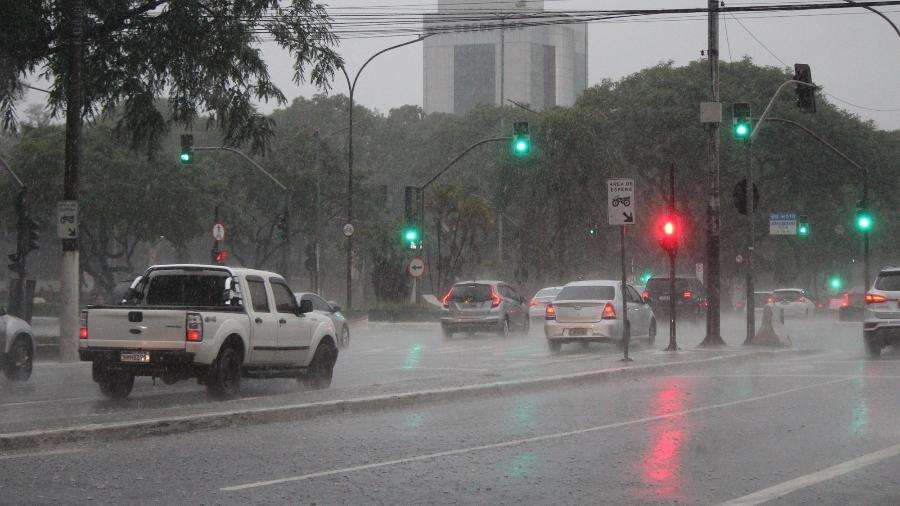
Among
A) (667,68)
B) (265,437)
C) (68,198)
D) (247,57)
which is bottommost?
(265,437)

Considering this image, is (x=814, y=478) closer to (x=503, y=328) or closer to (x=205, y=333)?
(x=205, y=333)

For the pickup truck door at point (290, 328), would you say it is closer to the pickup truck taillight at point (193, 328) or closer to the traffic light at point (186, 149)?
the pickup truck taillight at point (193, 328)

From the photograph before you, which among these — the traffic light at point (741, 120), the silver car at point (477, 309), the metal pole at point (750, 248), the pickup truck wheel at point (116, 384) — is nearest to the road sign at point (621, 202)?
the metal pole at point (750, 248)

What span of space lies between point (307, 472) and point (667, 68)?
64.3m

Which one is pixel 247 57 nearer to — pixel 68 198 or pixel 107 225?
pixel 68 198

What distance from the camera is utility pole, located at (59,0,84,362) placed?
22875 mm

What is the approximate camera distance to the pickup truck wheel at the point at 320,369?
18.7m

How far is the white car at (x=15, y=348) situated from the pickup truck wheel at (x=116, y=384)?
332cm

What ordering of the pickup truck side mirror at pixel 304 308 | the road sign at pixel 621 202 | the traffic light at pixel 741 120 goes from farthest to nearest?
the traffic light at pixel 741 120
the road sign at pixel 621 202
the pickup truck side mirror at pixel 304 308

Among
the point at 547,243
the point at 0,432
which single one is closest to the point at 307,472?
the point at 0,432

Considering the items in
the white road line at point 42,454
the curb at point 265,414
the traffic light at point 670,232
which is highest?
the traffic light at point 670,232

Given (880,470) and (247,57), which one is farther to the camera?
(247,57)

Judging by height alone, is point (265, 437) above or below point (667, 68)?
below

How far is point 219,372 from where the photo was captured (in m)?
16.2
